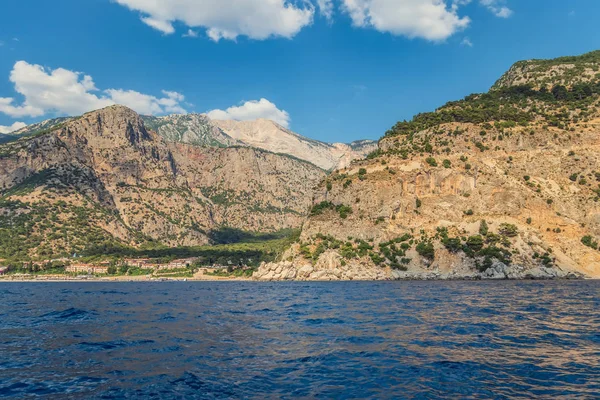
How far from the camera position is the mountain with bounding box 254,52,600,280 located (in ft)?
336

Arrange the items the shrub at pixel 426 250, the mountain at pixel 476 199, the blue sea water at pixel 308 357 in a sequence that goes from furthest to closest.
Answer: the shrub at pixel 426 250 → the mountain at pixel 476 199 → the blue sea water at pixel 308 357

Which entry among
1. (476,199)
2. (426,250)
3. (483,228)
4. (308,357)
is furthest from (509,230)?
(308,357)

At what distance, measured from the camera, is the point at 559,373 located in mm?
14852

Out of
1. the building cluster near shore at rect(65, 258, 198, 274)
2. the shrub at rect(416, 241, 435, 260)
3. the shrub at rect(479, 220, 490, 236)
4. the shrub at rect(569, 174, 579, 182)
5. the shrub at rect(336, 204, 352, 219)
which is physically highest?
the shrub at rect(569, 174, 579, 182)

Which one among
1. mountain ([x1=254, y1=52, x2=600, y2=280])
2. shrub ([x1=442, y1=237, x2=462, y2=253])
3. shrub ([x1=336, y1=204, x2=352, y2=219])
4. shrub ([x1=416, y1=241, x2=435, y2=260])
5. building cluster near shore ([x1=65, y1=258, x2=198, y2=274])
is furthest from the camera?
building cluster near shore ([x1=65, y1=258, x2=198, y2=274])

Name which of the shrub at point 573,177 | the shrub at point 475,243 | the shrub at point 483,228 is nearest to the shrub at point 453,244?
the shrub at point 475,243

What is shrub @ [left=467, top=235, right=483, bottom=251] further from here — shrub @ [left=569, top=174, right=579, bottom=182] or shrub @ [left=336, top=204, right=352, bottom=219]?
shrub @ [left=336, top=204, right=352, bottom=219]

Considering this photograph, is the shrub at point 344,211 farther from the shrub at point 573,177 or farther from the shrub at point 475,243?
the shrub at point 573,177

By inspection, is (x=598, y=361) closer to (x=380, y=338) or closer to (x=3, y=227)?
(x=380, y=338)

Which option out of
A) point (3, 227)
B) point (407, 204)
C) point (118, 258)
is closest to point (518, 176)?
point (407, 204)

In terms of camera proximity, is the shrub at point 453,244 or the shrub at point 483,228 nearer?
the shrub at point 453,244

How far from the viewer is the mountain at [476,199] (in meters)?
103

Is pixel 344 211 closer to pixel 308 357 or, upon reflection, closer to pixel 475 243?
pixel 475 243

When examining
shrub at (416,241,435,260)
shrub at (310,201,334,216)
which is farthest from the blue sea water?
shrub at (310,201,334,216)
